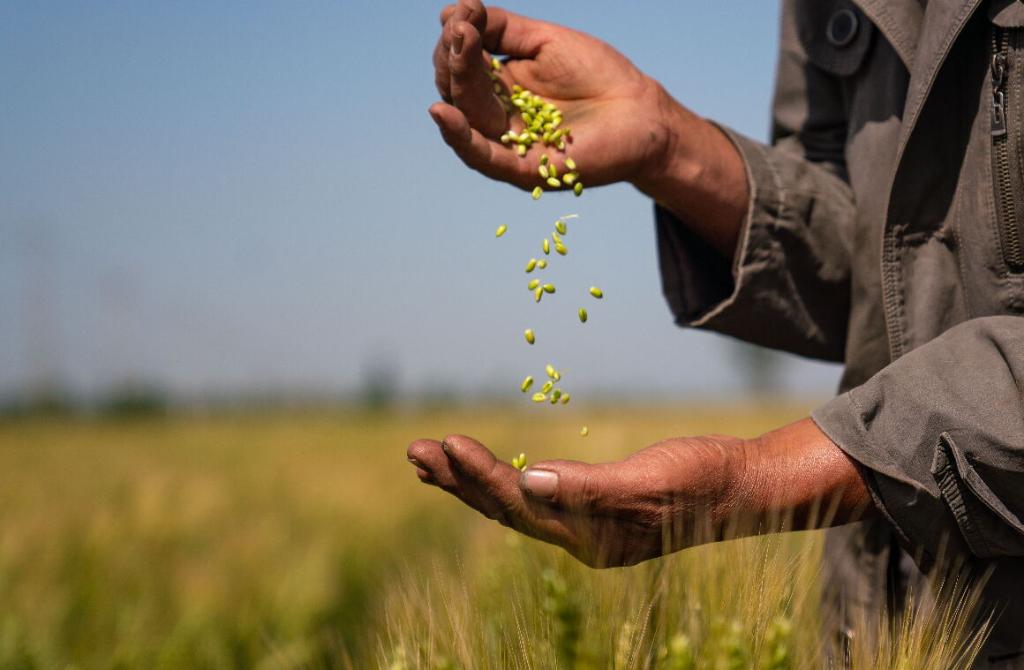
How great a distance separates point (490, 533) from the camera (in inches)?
112

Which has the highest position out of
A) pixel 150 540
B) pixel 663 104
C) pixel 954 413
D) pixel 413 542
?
pixel 663 104

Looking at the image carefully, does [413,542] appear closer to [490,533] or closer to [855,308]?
[490,533]

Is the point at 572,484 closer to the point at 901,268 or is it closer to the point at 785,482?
the point at 785,482

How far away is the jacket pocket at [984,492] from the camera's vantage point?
4.30 feet

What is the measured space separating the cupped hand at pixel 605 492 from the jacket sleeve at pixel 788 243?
59 cm

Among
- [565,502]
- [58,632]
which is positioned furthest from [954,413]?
[58,632]

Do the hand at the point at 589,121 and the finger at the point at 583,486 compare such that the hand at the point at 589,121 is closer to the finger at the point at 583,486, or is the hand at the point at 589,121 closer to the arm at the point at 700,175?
the arm at the point at 700,175

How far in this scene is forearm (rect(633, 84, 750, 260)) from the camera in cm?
184

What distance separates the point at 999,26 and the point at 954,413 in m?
0.63

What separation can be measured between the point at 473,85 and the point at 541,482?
796mm

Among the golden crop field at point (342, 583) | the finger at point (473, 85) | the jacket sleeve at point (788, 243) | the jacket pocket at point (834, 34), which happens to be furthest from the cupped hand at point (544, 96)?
the golden crop field at point (342, 583)

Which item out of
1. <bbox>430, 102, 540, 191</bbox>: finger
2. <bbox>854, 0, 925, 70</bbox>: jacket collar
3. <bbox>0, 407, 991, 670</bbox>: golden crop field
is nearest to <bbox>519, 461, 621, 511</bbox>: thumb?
<bbox>0, 407, 991, 670</bbox>: golden crop field

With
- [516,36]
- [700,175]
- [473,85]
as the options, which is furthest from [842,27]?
[473,85]

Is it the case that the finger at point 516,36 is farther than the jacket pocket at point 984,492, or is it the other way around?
the finger at point 516,36
